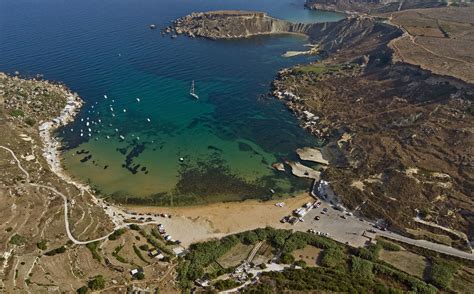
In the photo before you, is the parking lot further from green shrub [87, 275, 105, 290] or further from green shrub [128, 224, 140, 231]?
green shrub [87, 275, 105, 290]

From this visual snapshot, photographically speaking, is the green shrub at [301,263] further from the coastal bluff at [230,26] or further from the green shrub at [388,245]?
the coastal bluff at [230,26]

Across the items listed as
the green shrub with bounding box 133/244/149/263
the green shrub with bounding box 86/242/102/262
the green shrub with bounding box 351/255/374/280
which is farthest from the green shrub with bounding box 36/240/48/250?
the green shrub with bounding box 351/255/374/280

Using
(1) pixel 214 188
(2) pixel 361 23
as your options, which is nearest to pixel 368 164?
(1) pixel 214 188

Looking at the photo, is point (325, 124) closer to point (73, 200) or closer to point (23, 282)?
point (73, 200)

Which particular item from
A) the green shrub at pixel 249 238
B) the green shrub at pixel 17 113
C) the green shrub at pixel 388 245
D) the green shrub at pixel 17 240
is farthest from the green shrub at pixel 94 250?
the green shrub at pixel 17 113

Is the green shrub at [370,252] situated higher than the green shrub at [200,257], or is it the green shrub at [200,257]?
the green shrub at [370,252]

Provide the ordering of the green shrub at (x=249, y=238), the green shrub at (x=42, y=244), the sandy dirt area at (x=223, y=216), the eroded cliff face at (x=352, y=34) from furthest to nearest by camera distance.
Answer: the eroded cliff face at (x=352, y=34) < the sandy dirt area at (x=223, y=216) < the green shrub at (x=249, y=238) < the green shrub at (x=42, y=244)
